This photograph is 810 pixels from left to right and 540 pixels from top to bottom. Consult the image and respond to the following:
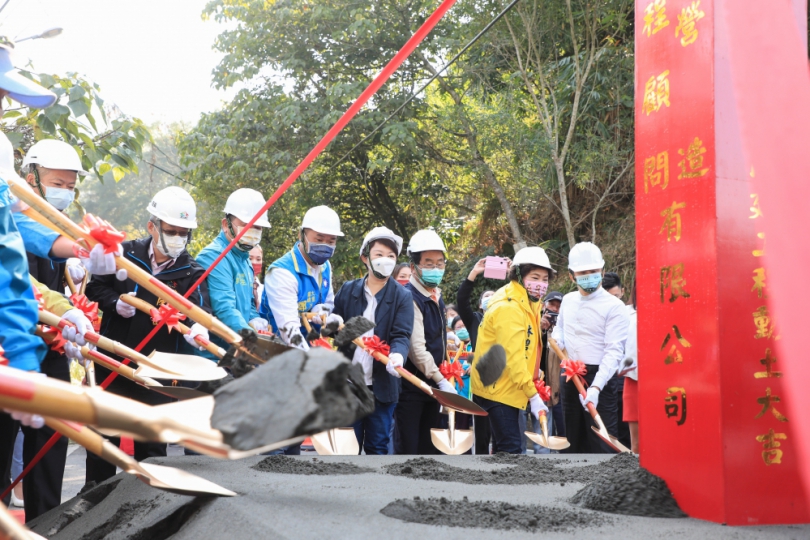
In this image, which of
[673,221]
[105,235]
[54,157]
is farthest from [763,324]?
[54,157]

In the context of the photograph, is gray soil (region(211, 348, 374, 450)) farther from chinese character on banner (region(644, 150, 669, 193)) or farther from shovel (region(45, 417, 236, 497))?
chinese character on banner (region(644, 150, 669, 193))

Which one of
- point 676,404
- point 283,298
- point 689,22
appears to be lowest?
point 676,404

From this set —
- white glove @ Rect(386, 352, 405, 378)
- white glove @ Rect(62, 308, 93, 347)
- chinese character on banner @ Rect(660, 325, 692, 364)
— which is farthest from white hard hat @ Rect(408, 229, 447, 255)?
chinese character on banner @ Rect(660, 325, 692, 364)

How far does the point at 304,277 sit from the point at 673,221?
10.2 feet

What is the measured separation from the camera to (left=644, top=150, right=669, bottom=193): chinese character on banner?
3078 millimetres

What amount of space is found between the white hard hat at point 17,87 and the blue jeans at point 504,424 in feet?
12.3

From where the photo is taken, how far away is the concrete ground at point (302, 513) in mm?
2490

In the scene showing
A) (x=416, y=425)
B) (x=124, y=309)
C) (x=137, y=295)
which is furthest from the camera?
(x=416, y=425)

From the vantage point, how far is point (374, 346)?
5426mm

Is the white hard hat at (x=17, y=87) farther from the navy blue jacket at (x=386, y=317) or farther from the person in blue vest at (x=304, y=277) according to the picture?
the navy blue jacket at (x=386, y=317)

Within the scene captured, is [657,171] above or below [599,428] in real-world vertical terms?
above

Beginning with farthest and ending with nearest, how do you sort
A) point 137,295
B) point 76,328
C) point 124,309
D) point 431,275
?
point 431,275 → point 137,295 → point 124,309 → point 76,328

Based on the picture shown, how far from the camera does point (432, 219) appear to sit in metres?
16.0

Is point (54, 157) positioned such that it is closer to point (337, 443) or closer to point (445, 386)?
point (337, 443)
